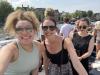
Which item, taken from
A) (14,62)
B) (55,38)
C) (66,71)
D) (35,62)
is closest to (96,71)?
(66,71)

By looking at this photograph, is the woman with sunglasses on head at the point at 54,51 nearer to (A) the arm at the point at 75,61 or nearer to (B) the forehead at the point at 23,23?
(A) the arm at the point at 75,61

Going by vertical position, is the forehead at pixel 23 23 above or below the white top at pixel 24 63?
above

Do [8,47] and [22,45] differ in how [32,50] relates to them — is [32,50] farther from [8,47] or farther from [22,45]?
[8,47]

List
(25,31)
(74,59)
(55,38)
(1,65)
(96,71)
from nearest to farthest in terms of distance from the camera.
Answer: (1,65)
(25,31)
(74,59)
(55,38)
(96,71)

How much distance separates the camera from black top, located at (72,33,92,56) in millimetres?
5164

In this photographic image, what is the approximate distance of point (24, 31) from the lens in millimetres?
2754

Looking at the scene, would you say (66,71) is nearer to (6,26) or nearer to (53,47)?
(53,47)

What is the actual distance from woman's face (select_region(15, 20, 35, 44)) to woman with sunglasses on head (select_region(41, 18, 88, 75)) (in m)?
0.75

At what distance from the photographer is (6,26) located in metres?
2.86

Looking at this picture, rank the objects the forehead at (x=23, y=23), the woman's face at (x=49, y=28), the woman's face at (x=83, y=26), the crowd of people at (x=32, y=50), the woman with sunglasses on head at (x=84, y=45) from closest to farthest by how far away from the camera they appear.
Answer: the crowd of people at (x=32, y=50)
the forehead at (x=23, y=23)
the woman's face at (x=49, y=28)
the woman with sunglasses on head at (x=84, y=45)
the woman's face at (x=83, y=26)

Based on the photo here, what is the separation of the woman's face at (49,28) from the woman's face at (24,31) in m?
0.74

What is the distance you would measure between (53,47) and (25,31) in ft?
3.06

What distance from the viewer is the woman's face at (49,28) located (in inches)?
139

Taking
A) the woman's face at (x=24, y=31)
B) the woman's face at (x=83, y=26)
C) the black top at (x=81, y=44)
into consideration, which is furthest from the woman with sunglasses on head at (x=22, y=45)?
the woman's face at (x=83, y=26)
